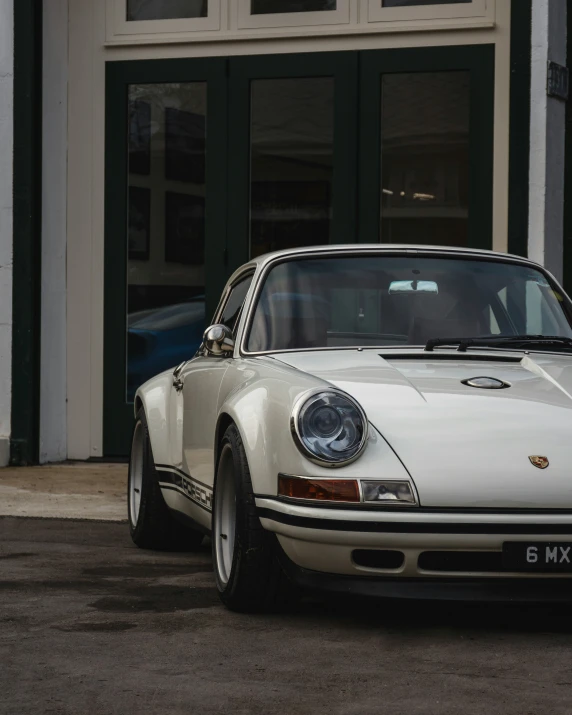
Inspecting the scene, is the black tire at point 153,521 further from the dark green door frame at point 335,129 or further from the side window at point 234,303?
the dark green door frame at point 335,129

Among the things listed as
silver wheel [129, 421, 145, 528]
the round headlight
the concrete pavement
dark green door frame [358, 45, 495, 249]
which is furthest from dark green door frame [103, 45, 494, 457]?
the round headlight

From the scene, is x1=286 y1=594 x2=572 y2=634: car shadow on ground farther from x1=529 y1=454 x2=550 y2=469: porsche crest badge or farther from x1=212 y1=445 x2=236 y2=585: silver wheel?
x1=529 y1=454 x2=550 y2=469: porsche crest badge

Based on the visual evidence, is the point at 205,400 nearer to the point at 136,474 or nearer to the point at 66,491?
the point at 136,474

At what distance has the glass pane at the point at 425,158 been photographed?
10336mm

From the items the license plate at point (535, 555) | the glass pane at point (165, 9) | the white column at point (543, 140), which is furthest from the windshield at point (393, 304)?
the glass pane at point (165, 9)

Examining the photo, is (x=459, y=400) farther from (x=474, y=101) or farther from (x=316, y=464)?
(x=474, y=101)

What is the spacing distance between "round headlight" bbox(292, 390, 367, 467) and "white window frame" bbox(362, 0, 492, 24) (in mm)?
6264

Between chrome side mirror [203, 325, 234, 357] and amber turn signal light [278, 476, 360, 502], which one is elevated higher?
chrome side mirror [203, 325, 234, 357]

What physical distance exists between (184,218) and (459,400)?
6.40 metres

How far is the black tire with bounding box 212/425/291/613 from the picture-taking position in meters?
4.85

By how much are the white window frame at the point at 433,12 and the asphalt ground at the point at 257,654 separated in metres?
5.74

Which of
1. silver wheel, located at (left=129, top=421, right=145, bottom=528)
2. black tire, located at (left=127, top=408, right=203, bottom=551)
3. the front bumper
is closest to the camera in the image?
the front bumper

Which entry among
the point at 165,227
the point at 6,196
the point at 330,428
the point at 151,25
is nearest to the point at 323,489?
the point at 330,428

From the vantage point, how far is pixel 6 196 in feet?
35.3
